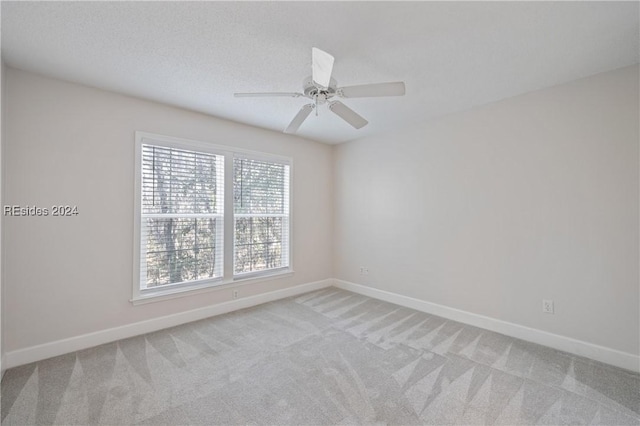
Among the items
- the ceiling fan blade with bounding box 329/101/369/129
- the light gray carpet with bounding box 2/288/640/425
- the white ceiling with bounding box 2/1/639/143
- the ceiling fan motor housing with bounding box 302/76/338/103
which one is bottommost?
the light gray carpet with bounding box 2/288/640/425

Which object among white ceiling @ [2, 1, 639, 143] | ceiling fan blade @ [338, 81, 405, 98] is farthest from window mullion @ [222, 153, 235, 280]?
ceiling fan blade @ [338, 81, 405, 98]

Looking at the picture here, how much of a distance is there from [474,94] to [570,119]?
881 millimetres

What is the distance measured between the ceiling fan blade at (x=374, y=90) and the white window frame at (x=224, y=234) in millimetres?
2156

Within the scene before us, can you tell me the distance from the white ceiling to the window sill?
2182 mm

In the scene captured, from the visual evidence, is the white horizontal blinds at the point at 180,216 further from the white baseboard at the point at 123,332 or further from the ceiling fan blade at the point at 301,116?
the ceiling fan blade at the point at 301,116

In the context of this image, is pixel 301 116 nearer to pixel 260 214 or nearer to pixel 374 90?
pixel 374 90

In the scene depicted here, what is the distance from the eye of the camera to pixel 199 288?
3.49 meters

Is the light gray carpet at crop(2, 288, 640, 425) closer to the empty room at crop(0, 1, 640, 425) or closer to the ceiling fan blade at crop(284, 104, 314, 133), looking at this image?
the empty room at crop(0, 1, 640, 425)

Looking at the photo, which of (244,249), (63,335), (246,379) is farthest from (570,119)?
(63,335)

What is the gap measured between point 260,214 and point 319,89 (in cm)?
234

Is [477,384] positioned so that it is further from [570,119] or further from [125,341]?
[125,341]

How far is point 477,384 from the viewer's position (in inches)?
84.8

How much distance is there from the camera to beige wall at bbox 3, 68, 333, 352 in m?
2.44

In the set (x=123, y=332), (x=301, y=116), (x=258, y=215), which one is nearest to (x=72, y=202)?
(x=123, y=332)
